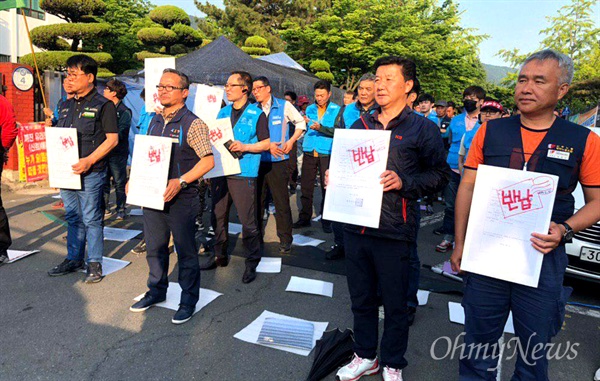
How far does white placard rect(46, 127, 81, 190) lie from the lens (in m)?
3.96

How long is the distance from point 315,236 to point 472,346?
13.2 ft

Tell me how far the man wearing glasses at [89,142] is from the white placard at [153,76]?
3.41 feet

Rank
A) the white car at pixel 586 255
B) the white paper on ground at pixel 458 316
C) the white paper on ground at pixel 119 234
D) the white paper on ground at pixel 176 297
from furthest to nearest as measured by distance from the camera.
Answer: the white paper on ground at pixel 119 234
the white car at pixel 586 255
the white paper on ground at pixel 176 297
the white paper on ground at pixel 458 316

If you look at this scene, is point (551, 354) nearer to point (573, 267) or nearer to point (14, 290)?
point (573, 267)

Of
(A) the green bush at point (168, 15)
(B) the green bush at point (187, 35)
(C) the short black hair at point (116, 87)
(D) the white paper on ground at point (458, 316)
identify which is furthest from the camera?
(A) the green bush at point (168, 15)

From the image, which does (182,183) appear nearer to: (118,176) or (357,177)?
(357,177)

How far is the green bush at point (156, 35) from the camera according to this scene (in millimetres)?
21938

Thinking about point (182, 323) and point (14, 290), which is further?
point (14, 290)

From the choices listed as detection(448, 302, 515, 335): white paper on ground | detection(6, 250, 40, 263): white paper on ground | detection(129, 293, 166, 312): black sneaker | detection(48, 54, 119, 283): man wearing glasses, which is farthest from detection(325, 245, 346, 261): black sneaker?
detection(6, 250, 40, 263): white paper on ground

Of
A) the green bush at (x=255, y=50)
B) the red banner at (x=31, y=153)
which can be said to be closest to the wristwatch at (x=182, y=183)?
the red banner at (x=31, y=153)

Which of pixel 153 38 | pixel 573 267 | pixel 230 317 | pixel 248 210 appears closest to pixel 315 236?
pixel 248 210

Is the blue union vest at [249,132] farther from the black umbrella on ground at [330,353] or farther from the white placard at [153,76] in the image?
the black umbrella on ground at [330,353]

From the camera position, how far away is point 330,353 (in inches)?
114

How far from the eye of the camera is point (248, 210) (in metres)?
4.39
